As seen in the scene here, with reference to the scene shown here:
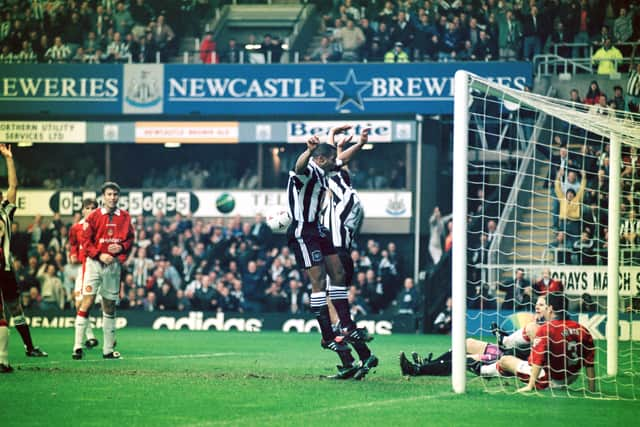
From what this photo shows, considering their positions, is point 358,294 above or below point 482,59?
below

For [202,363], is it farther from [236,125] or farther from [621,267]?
[236,125]

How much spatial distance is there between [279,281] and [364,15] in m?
9.12

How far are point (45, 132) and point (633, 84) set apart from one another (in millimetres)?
14718

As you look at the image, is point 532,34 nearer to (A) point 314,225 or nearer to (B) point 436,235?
(B) point 436,235

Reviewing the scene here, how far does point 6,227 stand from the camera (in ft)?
40.8

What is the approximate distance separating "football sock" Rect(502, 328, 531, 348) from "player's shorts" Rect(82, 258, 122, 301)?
17.6 ft

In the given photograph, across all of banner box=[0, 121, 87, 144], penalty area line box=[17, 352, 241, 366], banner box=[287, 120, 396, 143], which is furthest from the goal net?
banner box=[0, 121, 87, 144]

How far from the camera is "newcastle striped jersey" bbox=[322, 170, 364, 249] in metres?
13.7

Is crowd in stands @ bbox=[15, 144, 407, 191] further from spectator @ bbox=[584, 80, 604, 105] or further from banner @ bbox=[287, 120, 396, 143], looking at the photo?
spectator @ bbox=[584, 80, 604, 105]

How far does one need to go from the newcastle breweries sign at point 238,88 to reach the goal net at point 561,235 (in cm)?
122

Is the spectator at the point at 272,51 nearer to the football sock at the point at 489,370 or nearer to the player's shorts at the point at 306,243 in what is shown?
the player's shorts at the point at 306,243

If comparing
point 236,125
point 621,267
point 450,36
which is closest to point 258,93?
point 236,125

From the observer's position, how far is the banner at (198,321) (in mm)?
22969

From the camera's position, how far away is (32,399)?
9672mm
